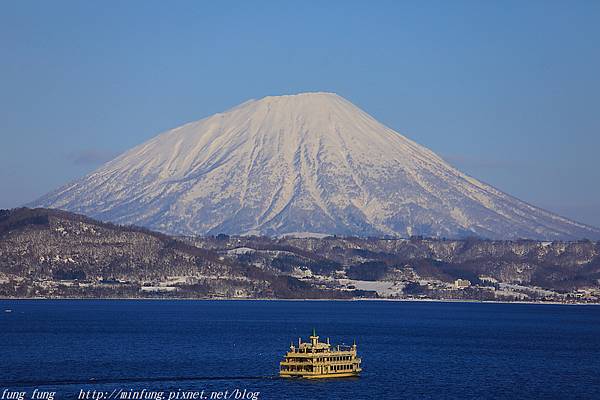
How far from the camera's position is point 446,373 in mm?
129125

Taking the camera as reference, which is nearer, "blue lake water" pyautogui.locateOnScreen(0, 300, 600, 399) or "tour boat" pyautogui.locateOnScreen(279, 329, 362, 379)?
"blue lake water" pyautogui.locateOnScreen(0, 300, 600, 399)

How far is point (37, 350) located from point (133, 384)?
35.2 meters

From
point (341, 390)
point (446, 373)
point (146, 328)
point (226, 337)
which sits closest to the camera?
point (341, 390)

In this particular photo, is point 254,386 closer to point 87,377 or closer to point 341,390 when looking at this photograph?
point 341,390

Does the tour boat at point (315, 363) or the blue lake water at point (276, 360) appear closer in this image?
the blue lake water at point (276, 360)

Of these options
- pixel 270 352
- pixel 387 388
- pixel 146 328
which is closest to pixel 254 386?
pixel 387 388

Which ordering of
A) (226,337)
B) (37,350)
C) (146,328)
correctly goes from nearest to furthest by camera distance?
(37,350) → (226,337) → (146,328)

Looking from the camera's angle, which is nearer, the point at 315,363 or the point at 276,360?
the point at 315,363

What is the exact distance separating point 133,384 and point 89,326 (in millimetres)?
80452

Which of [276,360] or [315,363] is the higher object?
[315,363]

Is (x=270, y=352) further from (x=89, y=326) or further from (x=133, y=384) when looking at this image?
(x=89, y=326)

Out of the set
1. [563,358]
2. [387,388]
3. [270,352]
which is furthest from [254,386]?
[563,358]

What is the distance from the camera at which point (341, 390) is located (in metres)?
112

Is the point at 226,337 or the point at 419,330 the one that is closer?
the point at 226,337
